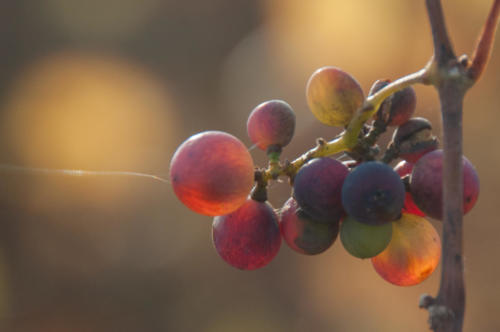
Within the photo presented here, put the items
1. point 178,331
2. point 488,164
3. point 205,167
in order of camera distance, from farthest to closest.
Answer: point 178,331, point 488,164, point 205,167

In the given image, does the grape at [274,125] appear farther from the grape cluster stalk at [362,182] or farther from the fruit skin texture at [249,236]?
the fruit skin texture at [249,236]

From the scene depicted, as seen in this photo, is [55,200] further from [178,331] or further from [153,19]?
[153,19]

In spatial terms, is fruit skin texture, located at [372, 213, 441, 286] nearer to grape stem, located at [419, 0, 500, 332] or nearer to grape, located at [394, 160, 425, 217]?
grape, located at [394, 160, 425, 217]

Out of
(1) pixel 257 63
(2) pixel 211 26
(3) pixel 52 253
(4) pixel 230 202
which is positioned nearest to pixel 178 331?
(3) pixel 52 253

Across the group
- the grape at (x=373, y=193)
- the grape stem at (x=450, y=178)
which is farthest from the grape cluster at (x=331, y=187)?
the grape stem at (x=450, y=178)

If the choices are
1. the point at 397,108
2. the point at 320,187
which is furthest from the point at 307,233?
the point at 397,108

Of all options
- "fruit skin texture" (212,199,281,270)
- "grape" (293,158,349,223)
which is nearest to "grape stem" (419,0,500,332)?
"grape" (293,158,349,223)

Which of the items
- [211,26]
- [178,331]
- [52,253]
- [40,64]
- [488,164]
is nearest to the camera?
[488,164]

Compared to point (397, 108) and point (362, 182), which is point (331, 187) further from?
point (397, 108)
